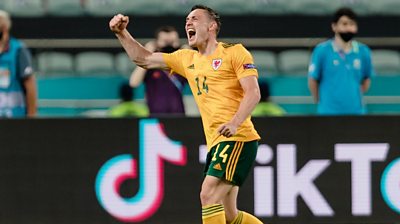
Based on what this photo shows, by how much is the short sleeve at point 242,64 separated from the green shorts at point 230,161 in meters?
0.47

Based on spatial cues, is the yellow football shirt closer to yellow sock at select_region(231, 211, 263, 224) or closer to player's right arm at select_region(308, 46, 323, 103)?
yellow sock at select_region(231, 211, 263, 224)

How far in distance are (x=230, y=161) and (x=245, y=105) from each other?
Answer: 460 mm

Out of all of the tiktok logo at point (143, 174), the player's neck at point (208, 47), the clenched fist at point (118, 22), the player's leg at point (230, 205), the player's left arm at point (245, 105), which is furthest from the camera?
the tiktok logo at point (143, 174)

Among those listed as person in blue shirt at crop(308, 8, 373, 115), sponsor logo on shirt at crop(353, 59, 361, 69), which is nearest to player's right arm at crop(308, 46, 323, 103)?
person in blue shirt at crop(308, 8, 373, 115)

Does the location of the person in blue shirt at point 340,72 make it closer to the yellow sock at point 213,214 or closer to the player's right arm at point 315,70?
the player's right arm at point 315,70

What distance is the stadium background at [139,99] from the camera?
8.76 meters

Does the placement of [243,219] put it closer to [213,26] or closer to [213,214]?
[213,214]

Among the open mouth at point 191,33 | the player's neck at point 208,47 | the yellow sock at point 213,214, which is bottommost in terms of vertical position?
the yellow sock at point 213,214

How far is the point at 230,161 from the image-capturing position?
21.8ft

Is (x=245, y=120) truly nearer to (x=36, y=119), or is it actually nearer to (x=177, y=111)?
(x=36, y=119)

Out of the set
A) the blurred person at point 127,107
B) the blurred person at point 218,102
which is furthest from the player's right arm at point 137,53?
the blurred person at point 127,107

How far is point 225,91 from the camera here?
6652 mm

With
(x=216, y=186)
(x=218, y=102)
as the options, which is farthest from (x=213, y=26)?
(x=216, y=186)

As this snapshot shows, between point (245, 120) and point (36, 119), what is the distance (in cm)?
274
